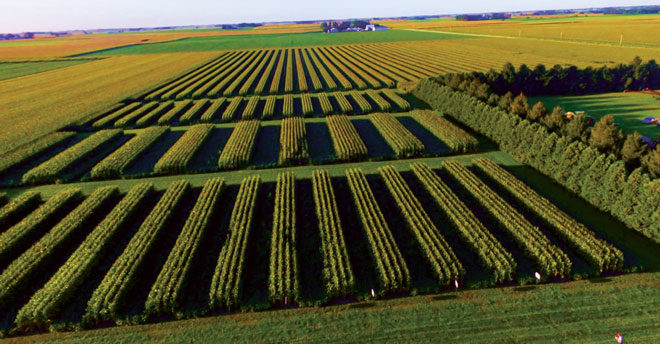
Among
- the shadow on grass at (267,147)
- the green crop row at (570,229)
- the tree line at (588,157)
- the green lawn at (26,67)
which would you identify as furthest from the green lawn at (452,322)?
the green lawn at (26,67)

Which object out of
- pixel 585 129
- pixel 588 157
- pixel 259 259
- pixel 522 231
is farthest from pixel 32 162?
pixel 585 129

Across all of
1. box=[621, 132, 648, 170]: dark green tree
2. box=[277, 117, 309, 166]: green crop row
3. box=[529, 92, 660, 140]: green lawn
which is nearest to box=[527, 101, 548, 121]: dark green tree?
box=[621, 132, 648, 170]: dark green tree

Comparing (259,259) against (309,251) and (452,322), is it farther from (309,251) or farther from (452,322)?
(452,322)

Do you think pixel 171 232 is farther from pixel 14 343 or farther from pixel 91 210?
pixel 14 343

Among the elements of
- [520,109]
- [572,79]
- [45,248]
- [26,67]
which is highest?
[26,67]

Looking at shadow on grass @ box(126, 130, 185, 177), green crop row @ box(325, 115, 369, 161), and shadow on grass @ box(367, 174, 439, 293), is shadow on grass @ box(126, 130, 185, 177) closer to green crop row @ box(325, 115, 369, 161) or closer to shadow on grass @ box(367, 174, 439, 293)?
green crop row @ box(325, 115, 369, 161)

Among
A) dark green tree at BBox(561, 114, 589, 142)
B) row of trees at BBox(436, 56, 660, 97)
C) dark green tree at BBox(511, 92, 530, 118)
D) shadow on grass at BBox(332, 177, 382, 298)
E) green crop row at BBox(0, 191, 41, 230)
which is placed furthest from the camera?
row of trees at BBox(436, 56, 660, 97)
